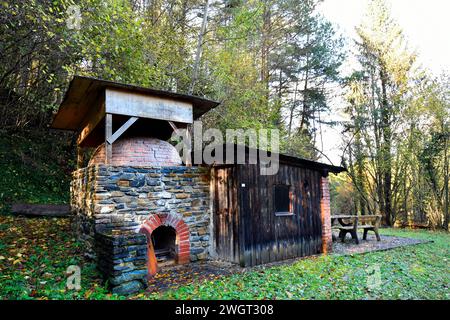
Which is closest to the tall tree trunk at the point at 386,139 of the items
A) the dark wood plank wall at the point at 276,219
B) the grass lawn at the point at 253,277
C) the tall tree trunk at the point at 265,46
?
the tall tree trunk at the point at 265,46

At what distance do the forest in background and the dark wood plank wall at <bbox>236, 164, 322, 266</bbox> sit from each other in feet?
16.0

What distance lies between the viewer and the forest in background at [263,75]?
27.7ft

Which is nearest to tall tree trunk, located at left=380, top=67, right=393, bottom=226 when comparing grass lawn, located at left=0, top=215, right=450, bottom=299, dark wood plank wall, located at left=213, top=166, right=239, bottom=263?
grass lawn, located at left=0, top=215, right=450, bottom=299

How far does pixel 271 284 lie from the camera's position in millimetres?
5266

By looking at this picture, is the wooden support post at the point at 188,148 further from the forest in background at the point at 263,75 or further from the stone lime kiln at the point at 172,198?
the forest in background at the point at 263,75

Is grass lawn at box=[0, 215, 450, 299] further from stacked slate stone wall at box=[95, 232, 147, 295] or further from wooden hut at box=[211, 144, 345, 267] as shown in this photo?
wooden hut at box=[211, 144, 345, 267]

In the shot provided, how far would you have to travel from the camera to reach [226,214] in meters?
6.97

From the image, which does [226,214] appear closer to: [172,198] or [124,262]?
[172,198]

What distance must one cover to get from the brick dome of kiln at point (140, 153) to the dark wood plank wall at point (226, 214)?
1.40 meters

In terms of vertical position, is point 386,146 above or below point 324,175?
above

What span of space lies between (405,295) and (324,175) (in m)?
4.12
